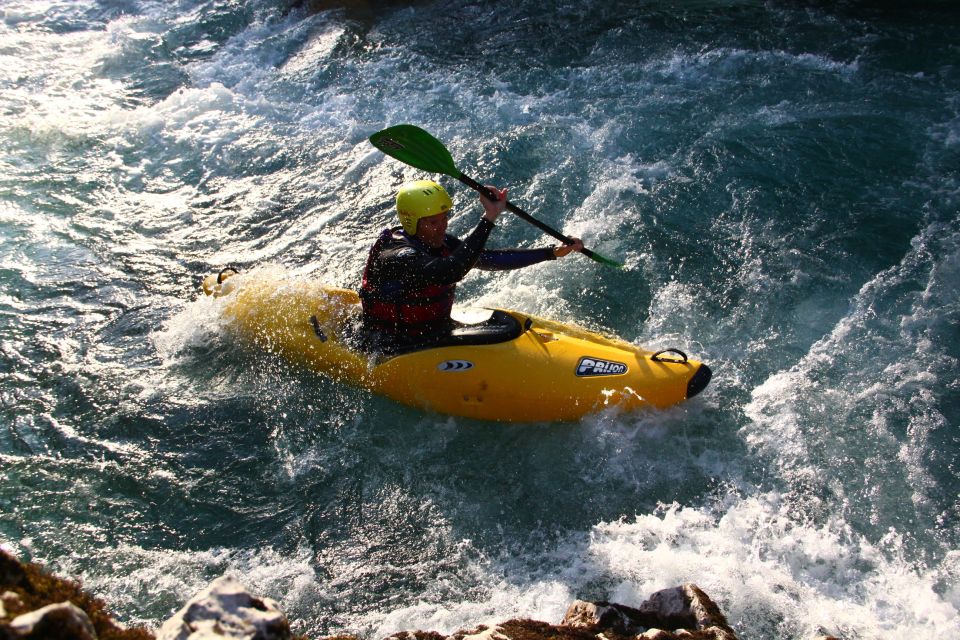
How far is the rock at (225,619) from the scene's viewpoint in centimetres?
254

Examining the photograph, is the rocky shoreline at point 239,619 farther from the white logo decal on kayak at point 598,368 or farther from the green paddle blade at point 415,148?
the green paddle blade at point 415,148

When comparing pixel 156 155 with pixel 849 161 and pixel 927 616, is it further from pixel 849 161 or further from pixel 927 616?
pixel 927 616

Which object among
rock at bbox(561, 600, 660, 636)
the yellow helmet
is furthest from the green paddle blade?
rock at bbox(561, 600, 660, 636)

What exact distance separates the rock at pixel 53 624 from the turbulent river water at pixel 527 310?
169 centimetres

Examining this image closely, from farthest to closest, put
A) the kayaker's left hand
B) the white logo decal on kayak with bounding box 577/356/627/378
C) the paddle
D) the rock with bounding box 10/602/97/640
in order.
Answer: the paddle
the kayaker's left hand
the white logo decal on kayak with bounding box 577/356/627/378
the rock with bounding box 10/602/97/640

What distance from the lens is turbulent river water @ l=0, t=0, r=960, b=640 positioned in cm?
423

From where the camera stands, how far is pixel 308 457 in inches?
197

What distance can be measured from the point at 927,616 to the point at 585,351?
2319 millimetres

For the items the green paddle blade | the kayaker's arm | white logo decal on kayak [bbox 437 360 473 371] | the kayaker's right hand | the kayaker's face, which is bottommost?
white logo decal on kayak [bbox 437 360 473 371]

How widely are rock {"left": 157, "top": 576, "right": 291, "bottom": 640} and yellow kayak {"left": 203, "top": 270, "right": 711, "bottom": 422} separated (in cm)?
251

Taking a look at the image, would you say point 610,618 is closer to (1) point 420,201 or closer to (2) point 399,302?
(2) point 399,302

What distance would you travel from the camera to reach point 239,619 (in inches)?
102

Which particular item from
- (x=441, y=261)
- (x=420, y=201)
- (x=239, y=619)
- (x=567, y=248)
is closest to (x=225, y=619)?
(x=239, y=619)

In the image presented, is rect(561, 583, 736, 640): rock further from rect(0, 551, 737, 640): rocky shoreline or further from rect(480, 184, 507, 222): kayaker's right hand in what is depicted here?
rect(480, 184, 507, 222): kayaker's right hand
